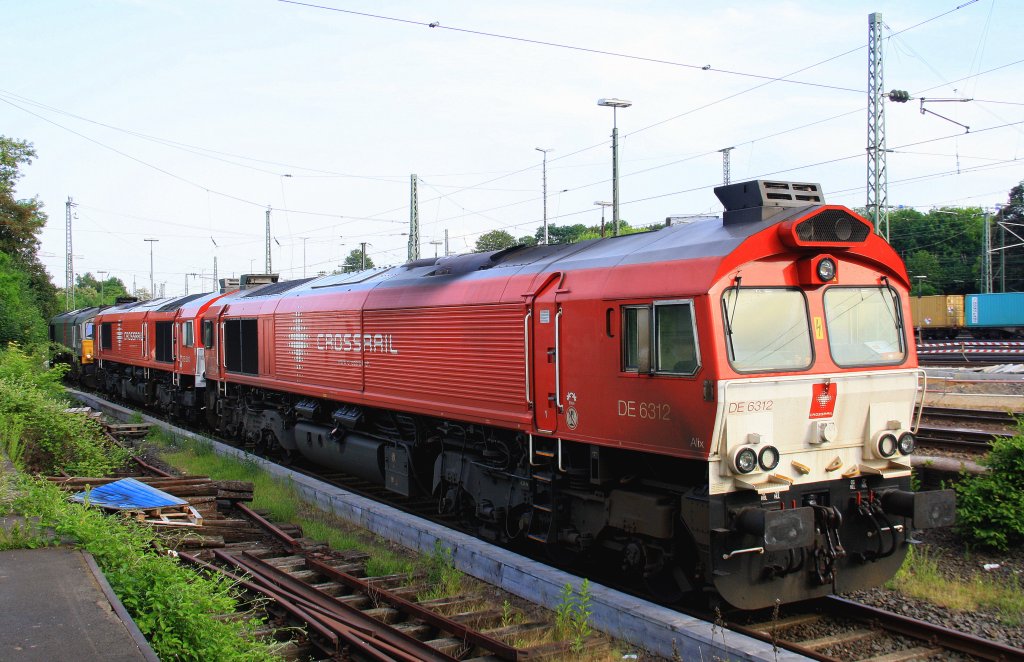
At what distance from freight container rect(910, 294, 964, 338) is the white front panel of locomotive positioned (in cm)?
4094

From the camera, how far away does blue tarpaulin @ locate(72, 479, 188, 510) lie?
9172mm

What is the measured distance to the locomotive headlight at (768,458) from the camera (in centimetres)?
666

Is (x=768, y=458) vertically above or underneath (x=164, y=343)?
underneath

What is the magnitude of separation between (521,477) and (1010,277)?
2307 inches

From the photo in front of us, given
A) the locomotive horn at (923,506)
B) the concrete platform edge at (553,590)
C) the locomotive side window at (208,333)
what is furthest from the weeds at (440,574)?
the locomotive side window at (208,333)

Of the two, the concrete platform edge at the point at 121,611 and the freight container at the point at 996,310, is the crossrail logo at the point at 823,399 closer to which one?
the concrete platform edge at the point at 121,611

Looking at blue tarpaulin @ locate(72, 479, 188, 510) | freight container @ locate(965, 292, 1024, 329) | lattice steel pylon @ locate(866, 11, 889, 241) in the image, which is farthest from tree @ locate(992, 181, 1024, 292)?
blue tarpaulin @ locate(72, 479, 188, 510)

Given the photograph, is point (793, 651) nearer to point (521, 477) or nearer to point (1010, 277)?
point (521, 477)

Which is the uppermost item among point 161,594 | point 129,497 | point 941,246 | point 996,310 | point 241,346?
point 941,246

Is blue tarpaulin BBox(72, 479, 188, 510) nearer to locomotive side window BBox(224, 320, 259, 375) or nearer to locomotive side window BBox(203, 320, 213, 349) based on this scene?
locomotive side window BBox(224, 320, 259, 375)

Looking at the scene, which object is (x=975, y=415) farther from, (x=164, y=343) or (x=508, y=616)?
(x=164, y=343)

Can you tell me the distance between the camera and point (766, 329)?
22.9 feet

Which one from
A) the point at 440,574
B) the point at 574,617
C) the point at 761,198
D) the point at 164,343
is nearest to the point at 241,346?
the point at 164,343

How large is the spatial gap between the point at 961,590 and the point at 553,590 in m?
3.87
